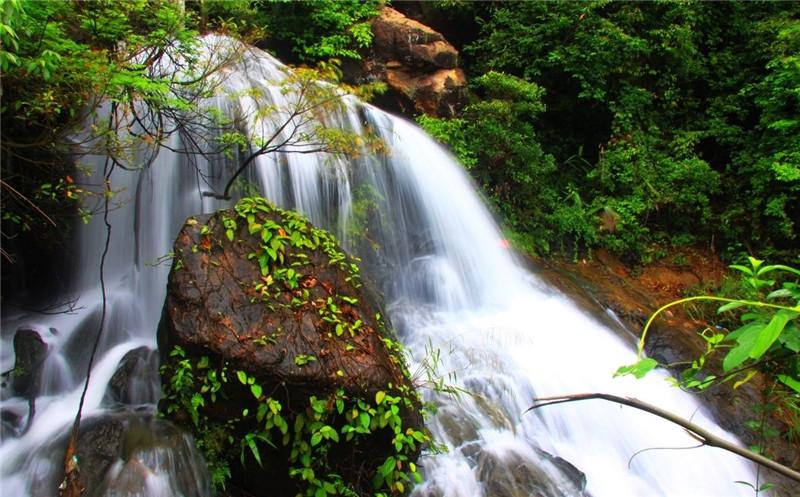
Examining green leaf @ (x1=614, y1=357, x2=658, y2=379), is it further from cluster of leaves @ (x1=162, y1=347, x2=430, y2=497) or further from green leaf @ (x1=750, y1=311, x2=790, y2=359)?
cluster of leaves @ (x1=162, y1=347, x2=430, y2=497)

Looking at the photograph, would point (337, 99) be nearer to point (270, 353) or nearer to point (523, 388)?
point (270, 353)

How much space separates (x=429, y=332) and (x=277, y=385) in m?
2.36

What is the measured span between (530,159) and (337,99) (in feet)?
12.1

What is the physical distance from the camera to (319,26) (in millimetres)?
8156

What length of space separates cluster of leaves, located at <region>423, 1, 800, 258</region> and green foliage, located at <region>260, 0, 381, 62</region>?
77.2 inches

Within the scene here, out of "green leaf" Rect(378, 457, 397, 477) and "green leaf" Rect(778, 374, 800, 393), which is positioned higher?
"green leaf" Rect(778, 374, 800, 393)

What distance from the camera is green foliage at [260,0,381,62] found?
792 cm

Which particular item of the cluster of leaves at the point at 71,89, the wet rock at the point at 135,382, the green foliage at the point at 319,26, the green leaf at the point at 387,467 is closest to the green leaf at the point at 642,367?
the green leaf at the point at 387,467

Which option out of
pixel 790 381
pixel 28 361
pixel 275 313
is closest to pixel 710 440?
pixel 790 381

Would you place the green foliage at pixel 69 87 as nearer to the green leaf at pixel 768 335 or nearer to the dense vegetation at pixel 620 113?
the dense vegetation at pixel 620 113

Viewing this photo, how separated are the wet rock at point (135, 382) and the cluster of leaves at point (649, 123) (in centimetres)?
526

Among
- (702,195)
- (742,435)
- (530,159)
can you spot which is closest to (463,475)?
(742,435)

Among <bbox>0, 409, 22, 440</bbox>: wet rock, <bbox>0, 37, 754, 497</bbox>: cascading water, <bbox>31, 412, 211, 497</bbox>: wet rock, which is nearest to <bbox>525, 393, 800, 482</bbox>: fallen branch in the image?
<bbox>0, 37, 754, 497</bbox>: cascading water

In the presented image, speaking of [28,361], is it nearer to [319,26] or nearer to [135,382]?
[135,382]
